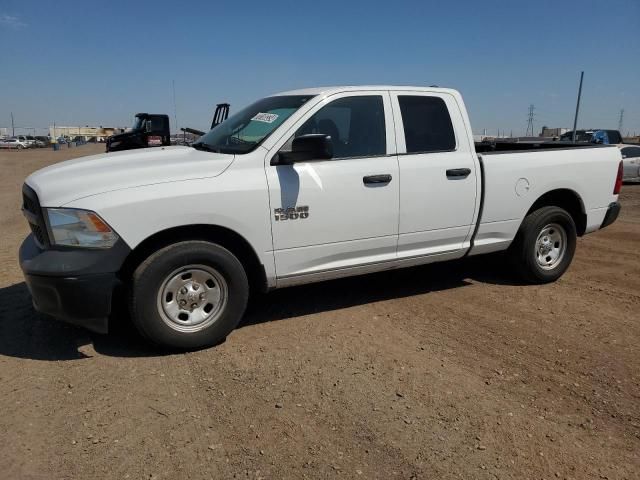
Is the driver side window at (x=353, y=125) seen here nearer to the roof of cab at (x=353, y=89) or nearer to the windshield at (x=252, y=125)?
the roof of cab at (x=353, y=89)

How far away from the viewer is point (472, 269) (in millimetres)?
6254

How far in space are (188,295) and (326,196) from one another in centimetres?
130

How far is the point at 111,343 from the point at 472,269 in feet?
13.7

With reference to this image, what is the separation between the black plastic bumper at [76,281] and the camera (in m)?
3.39

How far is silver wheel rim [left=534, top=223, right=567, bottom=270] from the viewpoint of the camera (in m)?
5.50

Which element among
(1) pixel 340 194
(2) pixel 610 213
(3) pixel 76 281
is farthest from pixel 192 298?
(2) pixel 610 213

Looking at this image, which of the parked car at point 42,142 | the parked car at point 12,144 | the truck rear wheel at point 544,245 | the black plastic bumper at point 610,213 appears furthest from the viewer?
the parked car at point 42,142

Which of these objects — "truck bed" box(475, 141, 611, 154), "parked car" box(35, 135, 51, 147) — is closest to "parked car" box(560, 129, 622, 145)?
"truck bed" box(475, 141, 611, 154)

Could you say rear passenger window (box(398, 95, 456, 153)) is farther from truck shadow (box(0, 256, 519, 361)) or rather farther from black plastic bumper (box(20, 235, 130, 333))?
black plastic bumper (box(20, 235, 130, 333))

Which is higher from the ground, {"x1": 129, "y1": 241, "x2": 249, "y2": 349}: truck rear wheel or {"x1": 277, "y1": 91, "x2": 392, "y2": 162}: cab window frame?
{"x1": 277, "y1": 91, "x2": 392, "y2": 162}: cab window frame

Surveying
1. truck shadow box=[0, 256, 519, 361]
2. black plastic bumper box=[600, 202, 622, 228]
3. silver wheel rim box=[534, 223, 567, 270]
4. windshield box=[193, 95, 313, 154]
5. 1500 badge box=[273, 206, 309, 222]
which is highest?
windshield box=[193, 95, 313, 154]

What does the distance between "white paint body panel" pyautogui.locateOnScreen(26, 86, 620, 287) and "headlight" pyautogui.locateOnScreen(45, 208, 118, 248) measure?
50mm

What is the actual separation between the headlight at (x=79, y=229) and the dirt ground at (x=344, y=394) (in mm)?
895

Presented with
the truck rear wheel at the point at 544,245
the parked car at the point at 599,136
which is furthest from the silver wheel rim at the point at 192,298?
the parked car at the point at 599,136
